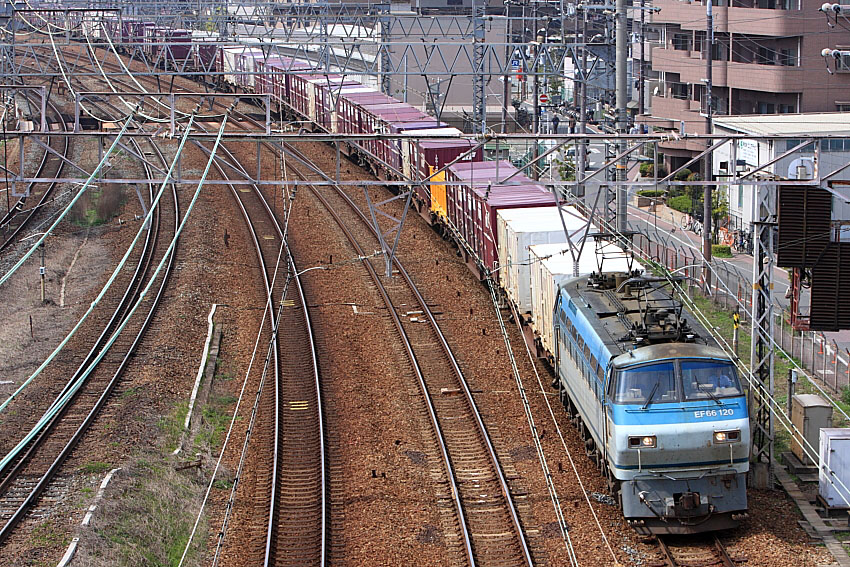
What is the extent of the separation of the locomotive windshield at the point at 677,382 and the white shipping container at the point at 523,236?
6441 mm

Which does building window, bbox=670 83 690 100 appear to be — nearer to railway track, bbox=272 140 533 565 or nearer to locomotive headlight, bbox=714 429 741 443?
railway track, bbox=272 140 533 565

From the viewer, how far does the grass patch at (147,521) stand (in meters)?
12.1

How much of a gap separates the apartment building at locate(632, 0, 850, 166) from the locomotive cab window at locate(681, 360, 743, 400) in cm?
2047

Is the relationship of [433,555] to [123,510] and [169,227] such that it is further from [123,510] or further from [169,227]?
[169,227]

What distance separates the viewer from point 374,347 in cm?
2006

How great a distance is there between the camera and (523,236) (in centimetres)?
1938

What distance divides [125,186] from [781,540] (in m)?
28.1

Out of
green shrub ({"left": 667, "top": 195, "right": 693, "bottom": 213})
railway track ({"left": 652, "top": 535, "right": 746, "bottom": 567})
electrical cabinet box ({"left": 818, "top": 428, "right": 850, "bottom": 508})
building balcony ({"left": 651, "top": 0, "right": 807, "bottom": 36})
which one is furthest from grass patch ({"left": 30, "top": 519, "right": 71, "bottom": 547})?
building balcony ({"left": 651, "top": 0, "right": 807, "bottom": 36})

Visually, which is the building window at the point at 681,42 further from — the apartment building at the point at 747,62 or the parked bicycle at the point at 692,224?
the parked bicycle at the point at 692,224

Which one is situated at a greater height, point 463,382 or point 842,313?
point 842,313

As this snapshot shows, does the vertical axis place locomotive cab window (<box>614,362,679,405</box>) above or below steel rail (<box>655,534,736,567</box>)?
above

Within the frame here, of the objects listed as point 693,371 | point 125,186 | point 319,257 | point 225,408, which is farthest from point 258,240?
point 693,371

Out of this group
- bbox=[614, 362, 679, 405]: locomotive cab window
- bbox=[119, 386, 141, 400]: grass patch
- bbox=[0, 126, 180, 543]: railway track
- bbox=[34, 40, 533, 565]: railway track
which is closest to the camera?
bbox=[614, 362, 679, 405]: locomotive cab window

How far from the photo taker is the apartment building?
35.6m
